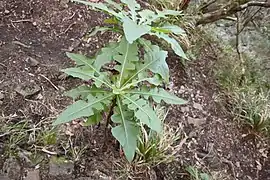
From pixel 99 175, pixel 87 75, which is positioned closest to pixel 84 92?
pixel 87 75

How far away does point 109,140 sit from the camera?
2100mm

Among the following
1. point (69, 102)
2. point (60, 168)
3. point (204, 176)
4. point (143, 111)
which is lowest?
point (204, 176)

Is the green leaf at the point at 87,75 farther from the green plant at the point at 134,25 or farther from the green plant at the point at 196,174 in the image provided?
the green plant at the point at 196,174

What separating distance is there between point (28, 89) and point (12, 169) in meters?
0.41

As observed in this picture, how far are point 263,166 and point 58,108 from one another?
112 cm

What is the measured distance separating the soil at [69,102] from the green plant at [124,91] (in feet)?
0.93

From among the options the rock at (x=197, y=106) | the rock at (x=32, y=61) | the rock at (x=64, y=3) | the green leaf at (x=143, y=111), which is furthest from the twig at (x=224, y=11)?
the green leaf at (x=143, y=111)

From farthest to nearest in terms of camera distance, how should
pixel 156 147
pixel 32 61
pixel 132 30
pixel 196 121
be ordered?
pixel 196 121
pixel 32 61
pixel 156 147
pixel 132 30

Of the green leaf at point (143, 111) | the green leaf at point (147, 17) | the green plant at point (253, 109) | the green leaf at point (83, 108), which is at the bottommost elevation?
the green plant at point (253, 109)

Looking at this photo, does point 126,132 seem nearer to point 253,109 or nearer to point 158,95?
point 158,95

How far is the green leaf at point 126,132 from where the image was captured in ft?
5.41

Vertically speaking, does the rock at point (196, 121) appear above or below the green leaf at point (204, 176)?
above

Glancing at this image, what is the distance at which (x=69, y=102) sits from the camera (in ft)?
7.14

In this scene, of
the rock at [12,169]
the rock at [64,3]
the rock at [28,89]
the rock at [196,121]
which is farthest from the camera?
the rock at [64,3]
